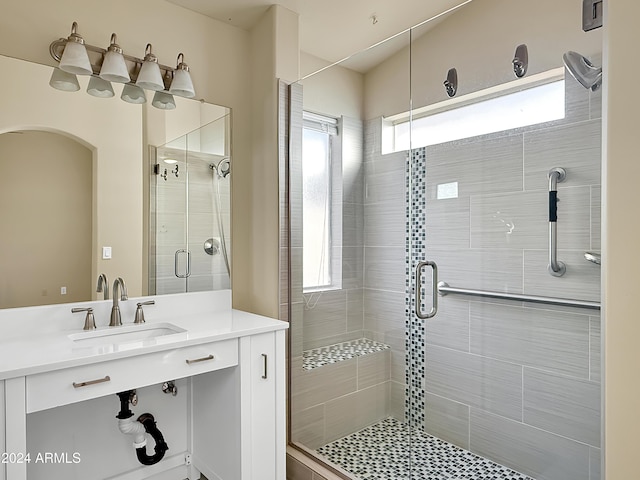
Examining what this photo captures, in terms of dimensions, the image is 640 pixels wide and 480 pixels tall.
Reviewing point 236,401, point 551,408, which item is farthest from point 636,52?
point 236,401

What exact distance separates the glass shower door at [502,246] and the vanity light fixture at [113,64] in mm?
1244

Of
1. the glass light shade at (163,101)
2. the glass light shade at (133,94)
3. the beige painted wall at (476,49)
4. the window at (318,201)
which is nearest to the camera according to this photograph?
the beige painted wall at (476,49)

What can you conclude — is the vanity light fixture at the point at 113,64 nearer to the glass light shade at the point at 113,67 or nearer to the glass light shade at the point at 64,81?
the glass light shade at the point at 113,67

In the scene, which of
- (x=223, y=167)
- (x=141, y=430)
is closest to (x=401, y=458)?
(x=141, y=430)

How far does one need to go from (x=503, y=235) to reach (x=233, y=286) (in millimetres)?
1432

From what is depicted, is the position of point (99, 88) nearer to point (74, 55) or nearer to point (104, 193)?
point (74, 55)

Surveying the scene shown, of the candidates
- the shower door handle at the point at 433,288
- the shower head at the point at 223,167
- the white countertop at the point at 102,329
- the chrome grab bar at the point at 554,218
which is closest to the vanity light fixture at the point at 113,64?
the shower head at the point at 223,167

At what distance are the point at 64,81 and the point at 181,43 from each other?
63 cm

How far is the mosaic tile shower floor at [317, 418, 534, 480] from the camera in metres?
1.91

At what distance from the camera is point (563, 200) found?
1623 millimetres

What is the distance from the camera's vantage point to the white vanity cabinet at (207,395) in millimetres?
1338

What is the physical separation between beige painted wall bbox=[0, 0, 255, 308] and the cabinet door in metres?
0.57

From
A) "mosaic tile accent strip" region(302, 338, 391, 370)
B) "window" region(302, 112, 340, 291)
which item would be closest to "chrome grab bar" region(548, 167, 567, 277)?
"mosaic tile accent strip" region(302, 338, 391, 370)

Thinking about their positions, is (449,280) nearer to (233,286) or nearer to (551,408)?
(551,408)
